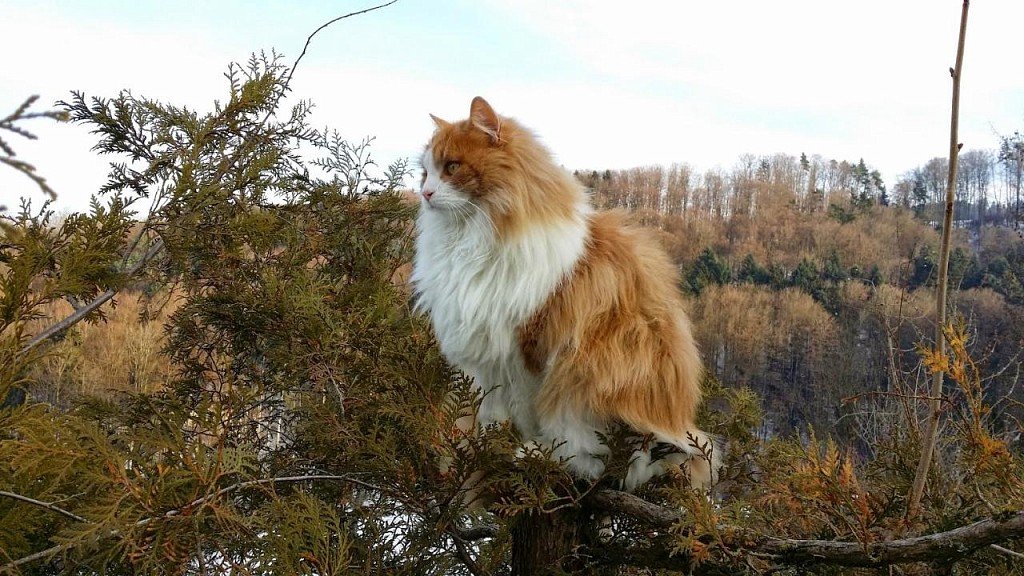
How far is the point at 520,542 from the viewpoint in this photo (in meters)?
2.23

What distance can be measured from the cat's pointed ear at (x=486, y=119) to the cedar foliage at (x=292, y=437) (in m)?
0.71

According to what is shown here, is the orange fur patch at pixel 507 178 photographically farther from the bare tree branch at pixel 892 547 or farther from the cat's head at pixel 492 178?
the bare tree branch at pixel 892 547

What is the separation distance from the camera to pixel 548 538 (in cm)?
217

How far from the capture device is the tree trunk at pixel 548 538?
2.15 meters

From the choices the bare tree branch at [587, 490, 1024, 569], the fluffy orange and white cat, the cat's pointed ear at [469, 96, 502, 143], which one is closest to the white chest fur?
the fluffy orange and white cat

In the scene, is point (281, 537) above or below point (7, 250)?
below

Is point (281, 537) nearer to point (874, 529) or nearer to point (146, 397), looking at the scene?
point (146, 397)

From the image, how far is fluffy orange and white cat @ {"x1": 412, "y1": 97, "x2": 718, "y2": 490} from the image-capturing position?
2.22 meters

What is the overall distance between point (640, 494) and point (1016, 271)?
32.0 m

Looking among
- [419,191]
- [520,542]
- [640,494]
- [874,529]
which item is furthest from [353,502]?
[874,529]

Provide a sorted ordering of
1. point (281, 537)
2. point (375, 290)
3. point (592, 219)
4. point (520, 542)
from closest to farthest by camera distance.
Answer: point (281, 537) → point (520, 542) → point (592, 219) → point (375, 290)

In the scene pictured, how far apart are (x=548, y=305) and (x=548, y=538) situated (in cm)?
72

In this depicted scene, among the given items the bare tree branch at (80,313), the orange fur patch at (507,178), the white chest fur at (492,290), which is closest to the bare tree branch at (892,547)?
the white chest fur at (492,290)

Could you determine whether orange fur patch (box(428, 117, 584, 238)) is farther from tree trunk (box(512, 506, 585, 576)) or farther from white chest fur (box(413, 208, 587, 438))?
tree trunk (box(512, 506, 585, 576))
